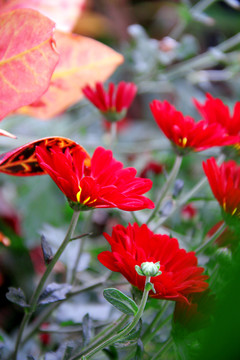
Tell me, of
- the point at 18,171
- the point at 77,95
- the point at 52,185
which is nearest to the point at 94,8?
the point at 52,185

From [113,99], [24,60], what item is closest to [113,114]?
[113,99]

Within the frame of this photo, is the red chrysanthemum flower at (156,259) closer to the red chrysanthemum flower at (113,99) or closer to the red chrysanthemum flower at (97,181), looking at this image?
the red chrysanthemum flower at (97,181)

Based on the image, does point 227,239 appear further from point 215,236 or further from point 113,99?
point 113,99

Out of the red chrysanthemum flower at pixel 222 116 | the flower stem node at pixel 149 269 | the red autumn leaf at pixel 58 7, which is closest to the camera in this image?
the flower stem node at pixel 149 269

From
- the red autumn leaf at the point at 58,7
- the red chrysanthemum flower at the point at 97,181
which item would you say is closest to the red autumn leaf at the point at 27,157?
the red chrysanthemum flower at the point at 97,181

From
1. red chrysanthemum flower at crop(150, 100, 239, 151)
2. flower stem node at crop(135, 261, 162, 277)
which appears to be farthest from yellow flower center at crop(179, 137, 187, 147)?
flower stem node at crop(135, 261, 162, 277)

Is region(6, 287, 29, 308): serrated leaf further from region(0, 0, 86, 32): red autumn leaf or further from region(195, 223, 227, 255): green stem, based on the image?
region(0, 0, 86, 32): red autumn leaf

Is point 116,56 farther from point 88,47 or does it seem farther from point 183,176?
point 183,176
